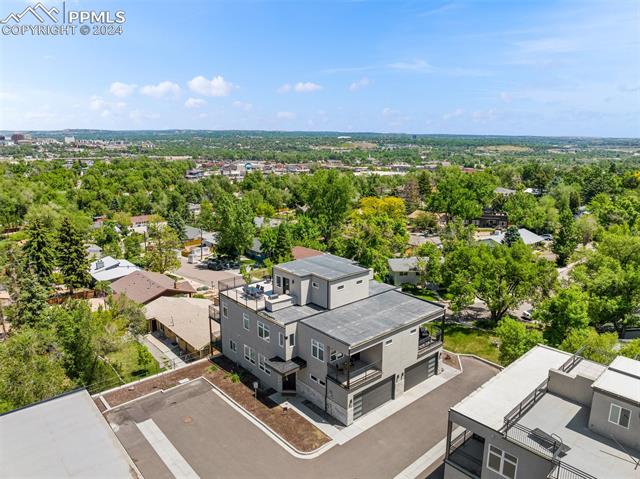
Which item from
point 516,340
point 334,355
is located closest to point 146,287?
point 334,355

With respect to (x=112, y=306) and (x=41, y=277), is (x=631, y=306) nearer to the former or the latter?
(x=112, y=306)

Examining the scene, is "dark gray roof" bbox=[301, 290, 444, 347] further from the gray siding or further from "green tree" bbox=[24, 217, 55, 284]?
"green tree" bbox=[24, 217, 55, 284]

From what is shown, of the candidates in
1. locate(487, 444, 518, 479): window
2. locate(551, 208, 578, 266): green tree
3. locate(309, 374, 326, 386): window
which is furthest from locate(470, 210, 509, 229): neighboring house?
locate(487, 444, 518, 479): window

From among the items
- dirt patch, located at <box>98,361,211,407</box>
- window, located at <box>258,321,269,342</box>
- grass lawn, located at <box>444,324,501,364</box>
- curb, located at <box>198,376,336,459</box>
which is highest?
window, located at <box>258,321,269,342</box>

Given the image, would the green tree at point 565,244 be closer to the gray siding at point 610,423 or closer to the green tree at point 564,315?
the green tree at point 564,315

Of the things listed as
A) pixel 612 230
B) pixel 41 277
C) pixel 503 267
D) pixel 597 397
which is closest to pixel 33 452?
pixel 597 397

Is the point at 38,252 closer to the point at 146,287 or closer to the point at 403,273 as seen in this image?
the point at 146,287

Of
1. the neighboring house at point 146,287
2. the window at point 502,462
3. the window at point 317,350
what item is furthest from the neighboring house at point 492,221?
the window at point 502,462
